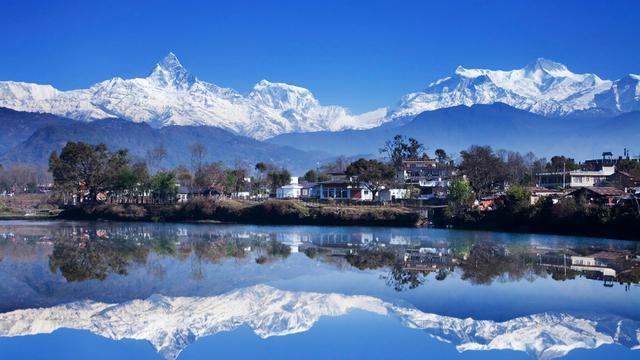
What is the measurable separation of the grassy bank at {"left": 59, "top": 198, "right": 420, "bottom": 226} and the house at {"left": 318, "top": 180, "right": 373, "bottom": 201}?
48.0 ft

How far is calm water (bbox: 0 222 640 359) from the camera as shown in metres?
19.0

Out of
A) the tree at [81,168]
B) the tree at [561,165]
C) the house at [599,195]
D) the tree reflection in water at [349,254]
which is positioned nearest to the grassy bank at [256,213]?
the tree at [81,168]

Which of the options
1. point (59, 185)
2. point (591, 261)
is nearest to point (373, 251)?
point (591, 261)

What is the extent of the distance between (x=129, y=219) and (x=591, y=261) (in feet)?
155

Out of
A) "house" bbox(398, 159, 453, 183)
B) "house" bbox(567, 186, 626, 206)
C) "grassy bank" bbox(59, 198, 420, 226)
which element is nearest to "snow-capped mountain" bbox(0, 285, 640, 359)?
"house" bbox(567, 186, 626, 206)

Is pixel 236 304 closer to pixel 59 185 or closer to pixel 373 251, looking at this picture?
pixel 373 251

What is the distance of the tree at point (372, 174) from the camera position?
7788 centimetres

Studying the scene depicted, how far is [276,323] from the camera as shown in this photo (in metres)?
21.6

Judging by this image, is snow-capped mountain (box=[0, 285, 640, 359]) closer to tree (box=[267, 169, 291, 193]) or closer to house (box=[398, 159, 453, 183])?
house (box=[398, 159, 453, 183])

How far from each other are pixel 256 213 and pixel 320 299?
1687 inches

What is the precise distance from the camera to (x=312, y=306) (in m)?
24.3

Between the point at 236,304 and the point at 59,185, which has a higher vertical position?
the point at 59,185

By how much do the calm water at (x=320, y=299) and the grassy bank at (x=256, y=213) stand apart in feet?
56.8

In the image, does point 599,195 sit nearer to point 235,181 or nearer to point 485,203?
point 485,203
